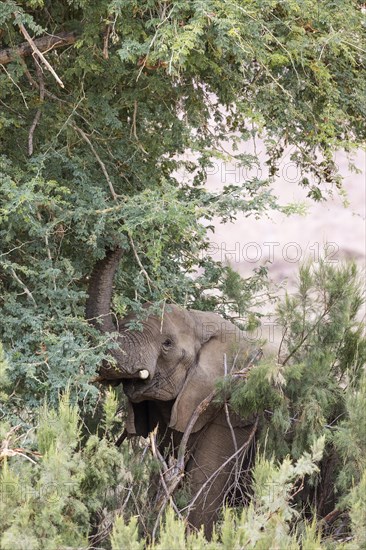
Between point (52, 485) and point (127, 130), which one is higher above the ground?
point (127, 130)

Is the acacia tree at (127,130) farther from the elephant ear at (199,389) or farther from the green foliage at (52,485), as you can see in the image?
the green foliage at (52,485)

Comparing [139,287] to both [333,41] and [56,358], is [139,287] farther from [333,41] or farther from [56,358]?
[333,41]

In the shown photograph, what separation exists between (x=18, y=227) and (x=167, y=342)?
1237 millimetres

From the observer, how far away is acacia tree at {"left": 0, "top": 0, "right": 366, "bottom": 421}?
681 centimetres

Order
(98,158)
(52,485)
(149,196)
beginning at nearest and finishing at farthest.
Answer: (52,485), (149,196), (98,158)

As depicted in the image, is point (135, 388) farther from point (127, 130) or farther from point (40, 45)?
point (40, 45)

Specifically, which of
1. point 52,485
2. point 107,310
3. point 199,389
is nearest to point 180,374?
point 199,389

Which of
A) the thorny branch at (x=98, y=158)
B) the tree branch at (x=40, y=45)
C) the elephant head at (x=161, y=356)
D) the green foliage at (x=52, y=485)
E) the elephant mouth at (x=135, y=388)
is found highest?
the tree branch at (x=40, y=45)

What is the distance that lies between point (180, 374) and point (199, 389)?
0.52ft

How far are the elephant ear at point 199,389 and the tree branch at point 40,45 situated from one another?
2348mm

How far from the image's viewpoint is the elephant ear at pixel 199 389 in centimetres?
698

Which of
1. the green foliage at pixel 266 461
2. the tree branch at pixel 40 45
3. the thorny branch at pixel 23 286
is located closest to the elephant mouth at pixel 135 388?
the green foliage at pixel 266 461

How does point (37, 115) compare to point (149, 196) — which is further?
point (37, 115)

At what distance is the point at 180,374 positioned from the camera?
7.05 m
